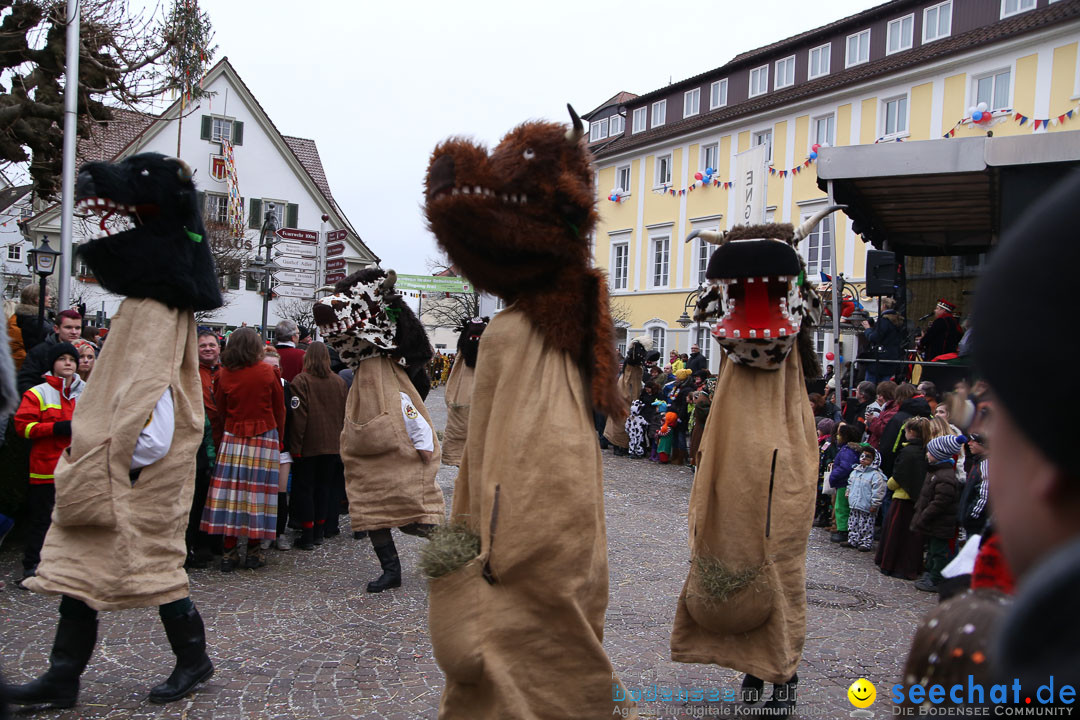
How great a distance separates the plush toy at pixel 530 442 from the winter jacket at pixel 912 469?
5213 millimetres

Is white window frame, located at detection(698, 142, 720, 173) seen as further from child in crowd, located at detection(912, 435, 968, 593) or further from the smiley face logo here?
the smiley face logo

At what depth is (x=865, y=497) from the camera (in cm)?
786

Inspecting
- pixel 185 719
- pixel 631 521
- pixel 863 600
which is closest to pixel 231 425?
pixel 185 719

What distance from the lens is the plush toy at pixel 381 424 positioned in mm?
5777

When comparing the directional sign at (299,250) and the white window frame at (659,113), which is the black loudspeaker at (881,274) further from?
the white window frame at (659,113)

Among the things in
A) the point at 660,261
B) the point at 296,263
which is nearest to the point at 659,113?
the point at 660,261

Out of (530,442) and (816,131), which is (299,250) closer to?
(530,442)

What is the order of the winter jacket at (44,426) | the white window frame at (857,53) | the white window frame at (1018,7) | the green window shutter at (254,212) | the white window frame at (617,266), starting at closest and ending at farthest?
the winter jacket at (44,426) → the white window frame at (1018,7) → the white window frame at (857,53) → the green window shutter at (254,212) → the white window frame at (617,266)

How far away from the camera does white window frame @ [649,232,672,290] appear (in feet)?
96.5

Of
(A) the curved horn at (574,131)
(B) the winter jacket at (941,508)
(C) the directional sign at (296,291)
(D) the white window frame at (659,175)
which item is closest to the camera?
(A) the curved horn at (574,131)

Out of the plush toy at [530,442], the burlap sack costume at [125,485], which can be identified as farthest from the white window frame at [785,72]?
the burlap sack costume at [125,485]

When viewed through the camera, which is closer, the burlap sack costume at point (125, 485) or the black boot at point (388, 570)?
the burlap sack costume at point (125, 485)

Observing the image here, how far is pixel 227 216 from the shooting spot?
1056 inches

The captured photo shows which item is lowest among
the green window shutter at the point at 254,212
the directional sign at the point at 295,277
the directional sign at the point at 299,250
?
the directional sign at the point at 295,277
